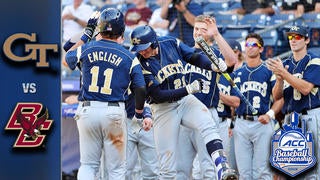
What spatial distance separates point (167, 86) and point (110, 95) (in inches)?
38.5

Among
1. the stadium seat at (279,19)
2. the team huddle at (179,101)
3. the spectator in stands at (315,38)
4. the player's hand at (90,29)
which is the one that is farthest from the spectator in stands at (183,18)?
the player's hand at (90,29)

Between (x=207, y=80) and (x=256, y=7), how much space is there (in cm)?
488

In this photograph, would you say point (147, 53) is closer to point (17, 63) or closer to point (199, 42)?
point (199, 42)

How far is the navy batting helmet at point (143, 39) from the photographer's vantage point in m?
7.89

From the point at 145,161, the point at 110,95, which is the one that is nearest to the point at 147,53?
the point at 110,95

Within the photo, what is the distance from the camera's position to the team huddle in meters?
7.45

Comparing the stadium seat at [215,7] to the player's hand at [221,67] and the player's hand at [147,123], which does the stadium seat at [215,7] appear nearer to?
the player's hand at [221,67]

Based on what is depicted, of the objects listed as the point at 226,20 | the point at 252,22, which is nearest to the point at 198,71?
the point at 252,22

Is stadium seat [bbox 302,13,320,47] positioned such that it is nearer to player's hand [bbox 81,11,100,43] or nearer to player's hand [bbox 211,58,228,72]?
player's hand [bbox 211,58,228,72]

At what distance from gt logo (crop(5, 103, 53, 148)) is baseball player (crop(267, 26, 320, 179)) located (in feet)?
10.7

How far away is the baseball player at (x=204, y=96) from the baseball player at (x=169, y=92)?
0.74 feet

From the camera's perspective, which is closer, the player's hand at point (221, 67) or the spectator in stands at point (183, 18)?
A: the player's hand at point (221, 67)

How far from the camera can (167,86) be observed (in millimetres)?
8219

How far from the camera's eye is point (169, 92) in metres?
8.02
